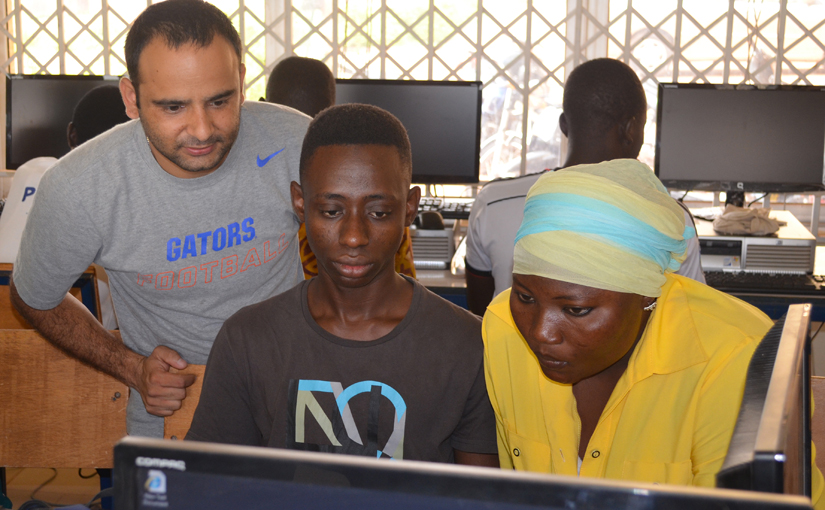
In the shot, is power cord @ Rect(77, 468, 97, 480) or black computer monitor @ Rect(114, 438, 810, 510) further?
power cord @ Rect(77, 468, 97, 480)

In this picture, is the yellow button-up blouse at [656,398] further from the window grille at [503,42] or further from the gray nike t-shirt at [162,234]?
the window grille at [503,42]

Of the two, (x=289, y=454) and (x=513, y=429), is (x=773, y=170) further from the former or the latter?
(x=289, y=454)

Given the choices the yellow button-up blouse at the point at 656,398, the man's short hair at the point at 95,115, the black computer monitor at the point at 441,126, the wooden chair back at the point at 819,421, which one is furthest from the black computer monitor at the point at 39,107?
the wooden chair back at the point at 819,421

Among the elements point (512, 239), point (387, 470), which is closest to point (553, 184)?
point (387, 470)

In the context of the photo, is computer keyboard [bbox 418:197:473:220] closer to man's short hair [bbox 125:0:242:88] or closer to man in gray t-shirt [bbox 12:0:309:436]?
man in gray t-shirt [bbox 12:0:309:436]

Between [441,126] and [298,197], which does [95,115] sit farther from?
[298,197]

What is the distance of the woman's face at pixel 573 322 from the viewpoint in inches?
31.7

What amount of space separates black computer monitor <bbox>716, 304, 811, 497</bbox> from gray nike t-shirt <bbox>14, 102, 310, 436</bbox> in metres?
0.96

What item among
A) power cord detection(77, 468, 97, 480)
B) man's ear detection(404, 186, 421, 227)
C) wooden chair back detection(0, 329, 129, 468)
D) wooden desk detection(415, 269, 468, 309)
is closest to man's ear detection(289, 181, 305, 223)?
man's ear detection(404, 186, 421, 227)

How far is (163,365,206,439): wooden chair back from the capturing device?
1.29 m

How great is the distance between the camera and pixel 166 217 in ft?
4.25

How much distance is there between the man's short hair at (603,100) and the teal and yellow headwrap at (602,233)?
1074 millimetres

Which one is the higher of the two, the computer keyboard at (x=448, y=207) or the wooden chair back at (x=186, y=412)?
the computer keyboard at (x=448, y=207)

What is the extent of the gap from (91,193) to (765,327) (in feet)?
3.48
